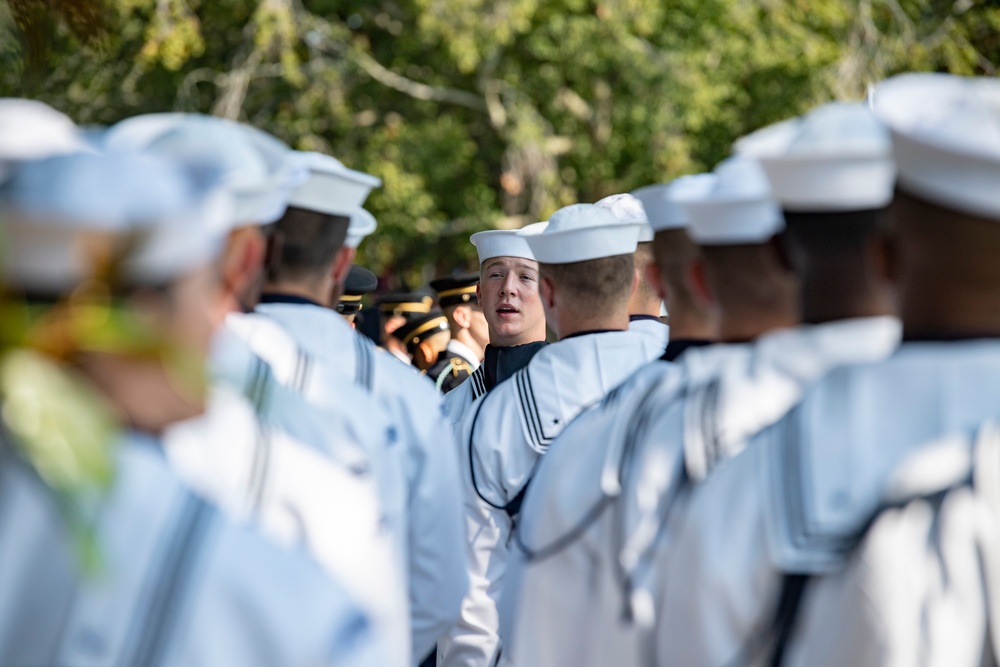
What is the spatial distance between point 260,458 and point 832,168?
1.13m

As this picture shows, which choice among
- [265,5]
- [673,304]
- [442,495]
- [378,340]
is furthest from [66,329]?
[265,5]

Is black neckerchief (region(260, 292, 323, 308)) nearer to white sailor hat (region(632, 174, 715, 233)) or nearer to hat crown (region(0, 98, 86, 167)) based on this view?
white sailor hat (region(632, 174, 715, 233))

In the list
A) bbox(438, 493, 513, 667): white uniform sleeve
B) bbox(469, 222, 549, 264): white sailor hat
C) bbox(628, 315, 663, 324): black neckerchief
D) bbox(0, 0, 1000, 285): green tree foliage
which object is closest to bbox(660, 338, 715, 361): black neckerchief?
bbox(438, 493, 513, 667): white uniform sleeve

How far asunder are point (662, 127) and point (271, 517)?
16.5 m

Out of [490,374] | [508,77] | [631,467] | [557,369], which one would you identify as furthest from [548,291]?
[508,77]

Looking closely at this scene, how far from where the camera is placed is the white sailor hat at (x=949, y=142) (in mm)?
2256

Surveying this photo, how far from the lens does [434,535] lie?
391 centimetres

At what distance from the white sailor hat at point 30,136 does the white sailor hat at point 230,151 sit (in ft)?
0.19

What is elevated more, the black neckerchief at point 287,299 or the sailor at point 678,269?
the sailor at point 678,269

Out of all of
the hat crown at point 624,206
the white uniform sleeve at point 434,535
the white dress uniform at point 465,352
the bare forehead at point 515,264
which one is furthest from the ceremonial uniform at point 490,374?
the white uniform sleeve at point 434,535

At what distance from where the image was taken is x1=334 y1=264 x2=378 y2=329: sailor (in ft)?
22.8

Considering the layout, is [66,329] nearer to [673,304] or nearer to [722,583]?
[722,583]

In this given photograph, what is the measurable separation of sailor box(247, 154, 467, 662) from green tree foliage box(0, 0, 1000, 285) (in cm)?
1373

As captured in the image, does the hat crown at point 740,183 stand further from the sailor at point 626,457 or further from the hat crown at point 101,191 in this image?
the hat crown at point 101,191
